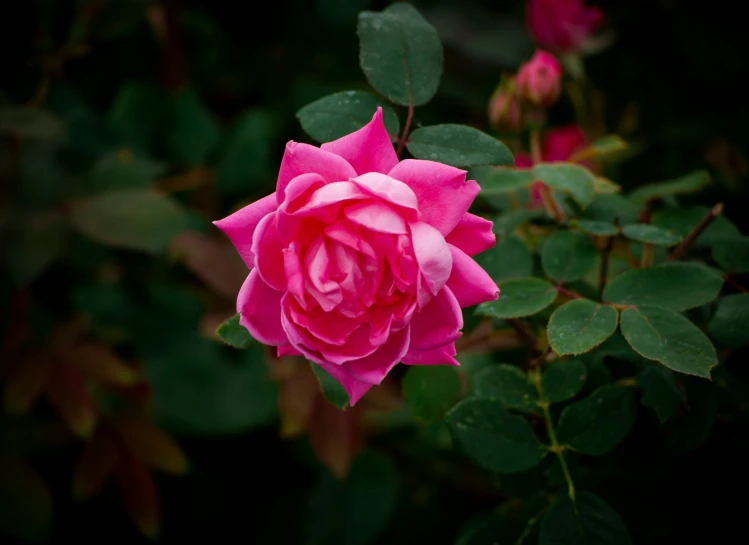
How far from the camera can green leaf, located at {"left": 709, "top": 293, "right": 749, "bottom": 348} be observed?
1.71ft

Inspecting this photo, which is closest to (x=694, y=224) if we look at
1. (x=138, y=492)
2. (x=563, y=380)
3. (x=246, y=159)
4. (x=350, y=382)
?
(x=563, y=380)

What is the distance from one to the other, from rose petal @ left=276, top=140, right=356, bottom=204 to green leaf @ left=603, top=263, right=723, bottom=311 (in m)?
0.30

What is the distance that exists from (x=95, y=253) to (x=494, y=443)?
2.98 feet

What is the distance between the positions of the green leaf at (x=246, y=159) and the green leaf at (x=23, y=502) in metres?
0.64

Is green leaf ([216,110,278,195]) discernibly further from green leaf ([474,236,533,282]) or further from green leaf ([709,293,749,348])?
green leaf ([709,293,749,348])

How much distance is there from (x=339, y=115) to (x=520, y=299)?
0.25 m

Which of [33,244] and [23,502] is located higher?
[33,244]

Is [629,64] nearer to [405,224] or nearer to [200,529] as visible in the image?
[405,224]

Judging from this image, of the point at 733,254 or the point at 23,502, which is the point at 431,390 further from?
the point at 23,502

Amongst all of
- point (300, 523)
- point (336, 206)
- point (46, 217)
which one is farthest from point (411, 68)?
point (300, 523)

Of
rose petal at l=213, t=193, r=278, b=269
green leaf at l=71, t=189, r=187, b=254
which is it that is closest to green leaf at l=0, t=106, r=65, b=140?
green leaf at l=71, t=189, r=187, b=254

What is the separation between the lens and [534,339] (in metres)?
0.64

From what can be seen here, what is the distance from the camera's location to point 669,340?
1.65 ft

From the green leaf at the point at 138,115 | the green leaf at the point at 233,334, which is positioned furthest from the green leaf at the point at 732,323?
the green leaf at the point at 138,115
